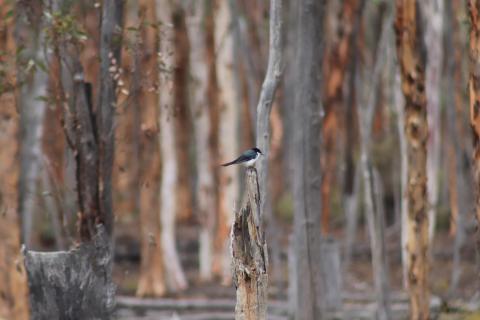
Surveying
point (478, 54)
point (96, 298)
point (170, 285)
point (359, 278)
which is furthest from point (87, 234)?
point (359, 278)

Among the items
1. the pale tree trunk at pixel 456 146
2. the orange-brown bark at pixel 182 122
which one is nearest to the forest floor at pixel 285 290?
the pale tree trunk at pixel 456 146

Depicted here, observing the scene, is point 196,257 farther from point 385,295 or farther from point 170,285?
point 385,295

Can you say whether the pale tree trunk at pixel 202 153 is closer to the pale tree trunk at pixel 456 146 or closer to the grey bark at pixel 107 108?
the pale tree trunk at pixel 456 146

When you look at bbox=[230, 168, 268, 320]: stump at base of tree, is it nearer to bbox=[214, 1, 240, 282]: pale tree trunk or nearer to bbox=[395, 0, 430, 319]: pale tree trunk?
bbox=[395, 0, 430, 319]: pale tree trunk

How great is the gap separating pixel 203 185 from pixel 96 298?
39.4 feet

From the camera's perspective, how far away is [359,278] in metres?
21.6

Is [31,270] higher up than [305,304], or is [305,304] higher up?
[31,270]

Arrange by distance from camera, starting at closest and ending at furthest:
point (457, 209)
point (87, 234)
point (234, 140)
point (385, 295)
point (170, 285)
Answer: point (87, 234)
point (385, 295)
point (170, 285)
point (234, 140)
point (457, 209)

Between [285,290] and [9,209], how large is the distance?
6904mm

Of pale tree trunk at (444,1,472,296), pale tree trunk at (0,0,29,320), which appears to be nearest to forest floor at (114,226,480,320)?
pale tree trunk at (444,1,472,296)

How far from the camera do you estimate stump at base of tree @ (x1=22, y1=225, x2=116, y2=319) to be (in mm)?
9305

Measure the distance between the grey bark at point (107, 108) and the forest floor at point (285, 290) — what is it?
6.86ft

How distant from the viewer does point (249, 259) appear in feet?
25.5

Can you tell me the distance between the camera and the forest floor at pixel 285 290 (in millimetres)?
15836
